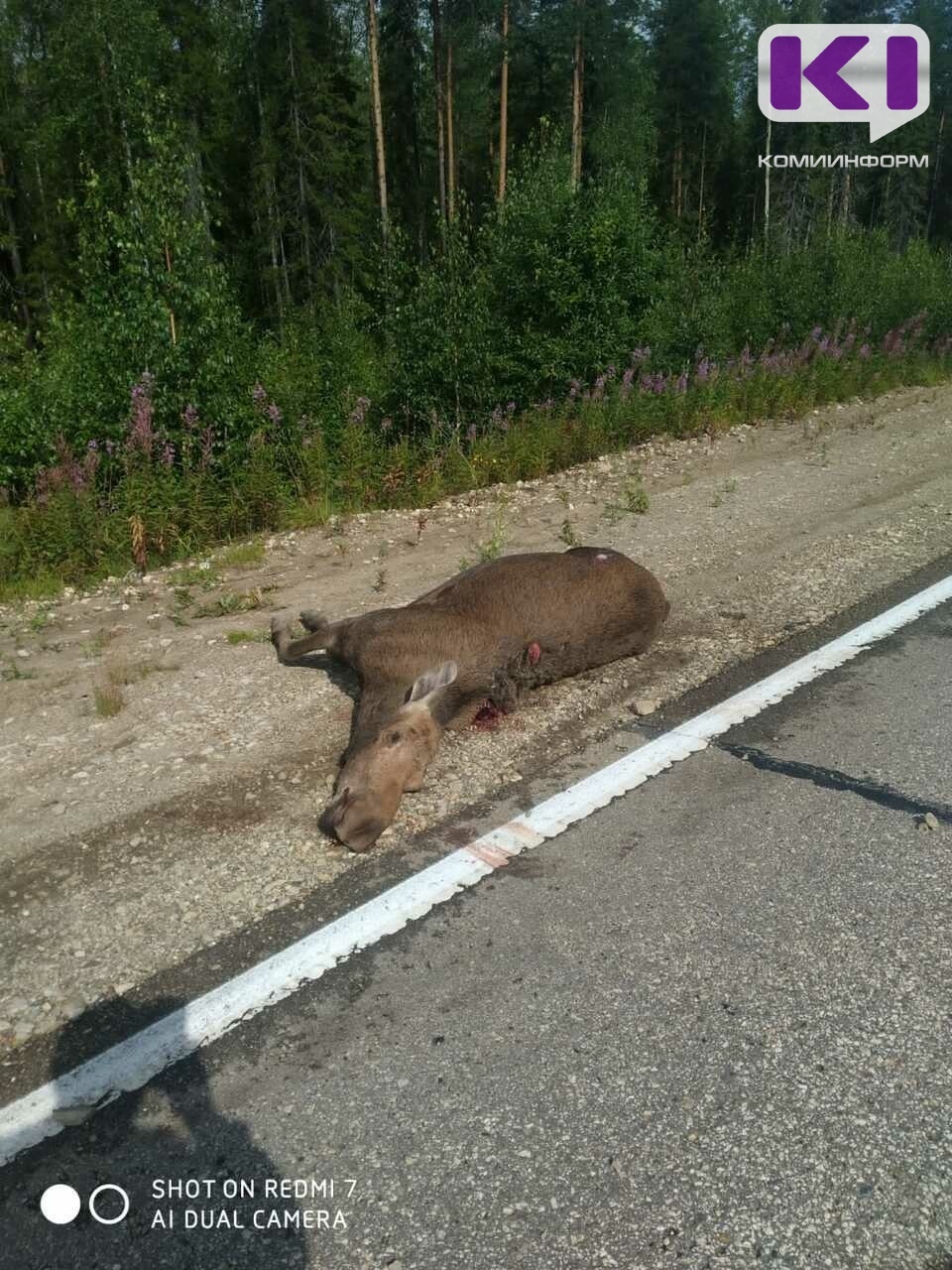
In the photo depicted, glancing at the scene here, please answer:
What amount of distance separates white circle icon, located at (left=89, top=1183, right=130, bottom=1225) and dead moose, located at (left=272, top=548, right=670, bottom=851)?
5.46 feet

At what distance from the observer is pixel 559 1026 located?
298 centimetres

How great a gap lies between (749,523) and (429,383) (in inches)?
191

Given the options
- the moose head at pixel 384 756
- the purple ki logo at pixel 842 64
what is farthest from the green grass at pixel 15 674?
the purple ki logo at pixel 842 64

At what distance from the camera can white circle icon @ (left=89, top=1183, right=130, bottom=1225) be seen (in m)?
2.40

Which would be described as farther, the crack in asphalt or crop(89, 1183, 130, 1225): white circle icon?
the crack in asphalt

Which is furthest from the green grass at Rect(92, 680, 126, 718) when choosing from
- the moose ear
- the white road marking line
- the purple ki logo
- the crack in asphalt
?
the purple ki logo

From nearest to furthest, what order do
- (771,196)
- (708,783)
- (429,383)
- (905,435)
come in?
(708,783)
(429,383)
(905,435)
(771,196)

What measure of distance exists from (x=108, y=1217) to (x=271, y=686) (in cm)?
340

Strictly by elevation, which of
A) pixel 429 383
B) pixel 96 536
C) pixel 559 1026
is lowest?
pixel 559 1026

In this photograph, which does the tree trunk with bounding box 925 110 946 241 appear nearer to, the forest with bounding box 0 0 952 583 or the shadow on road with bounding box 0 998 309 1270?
the forest with bounding box 0 0 952 583

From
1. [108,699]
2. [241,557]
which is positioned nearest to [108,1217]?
[108,699]

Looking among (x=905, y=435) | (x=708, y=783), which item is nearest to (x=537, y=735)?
(x=708, y=783)

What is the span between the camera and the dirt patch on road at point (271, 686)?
3617mm

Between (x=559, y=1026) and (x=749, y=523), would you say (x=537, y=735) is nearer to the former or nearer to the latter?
(x=559, y=1026)
